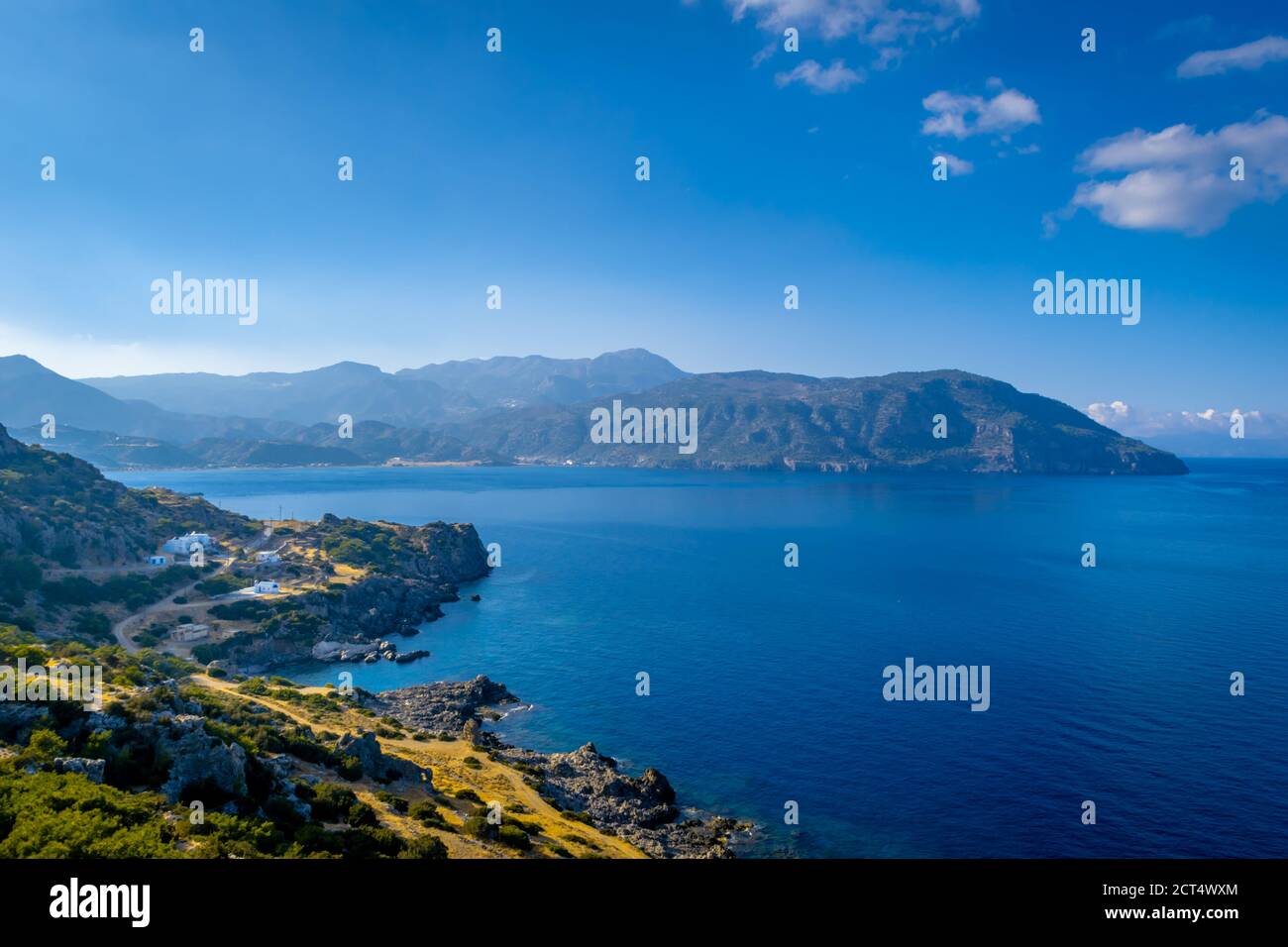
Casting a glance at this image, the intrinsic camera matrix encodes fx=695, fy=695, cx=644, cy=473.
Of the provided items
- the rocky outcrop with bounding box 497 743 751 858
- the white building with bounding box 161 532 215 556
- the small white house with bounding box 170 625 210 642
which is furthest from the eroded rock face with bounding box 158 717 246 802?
the white building with bounding box 161 532 215 556

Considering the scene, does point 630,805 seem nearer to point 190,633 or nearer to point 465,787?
point 465,787

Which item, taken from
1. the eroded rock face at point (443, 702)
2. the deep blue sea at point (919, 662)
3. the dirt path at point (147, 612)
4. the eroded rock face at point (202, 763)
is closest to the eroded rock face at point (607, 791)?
the deep blue sea at point (919, 662)

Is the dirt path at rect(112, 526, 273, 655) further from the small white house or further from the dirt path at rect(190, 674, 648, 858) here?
the dirt path at rect(190, 674, 648, 858)

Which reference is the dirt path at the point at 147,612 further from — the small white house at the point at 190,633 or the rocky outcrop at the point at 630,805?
the rocky outcrop at the point at 630,805

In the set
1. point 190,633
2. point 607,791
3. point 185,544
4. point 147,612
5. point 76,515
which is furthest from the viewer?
point 185,544

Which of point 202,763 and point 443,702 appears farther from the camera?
point 443,702

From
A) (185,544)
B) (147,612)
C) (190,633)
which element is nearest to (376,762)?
(190,633)
